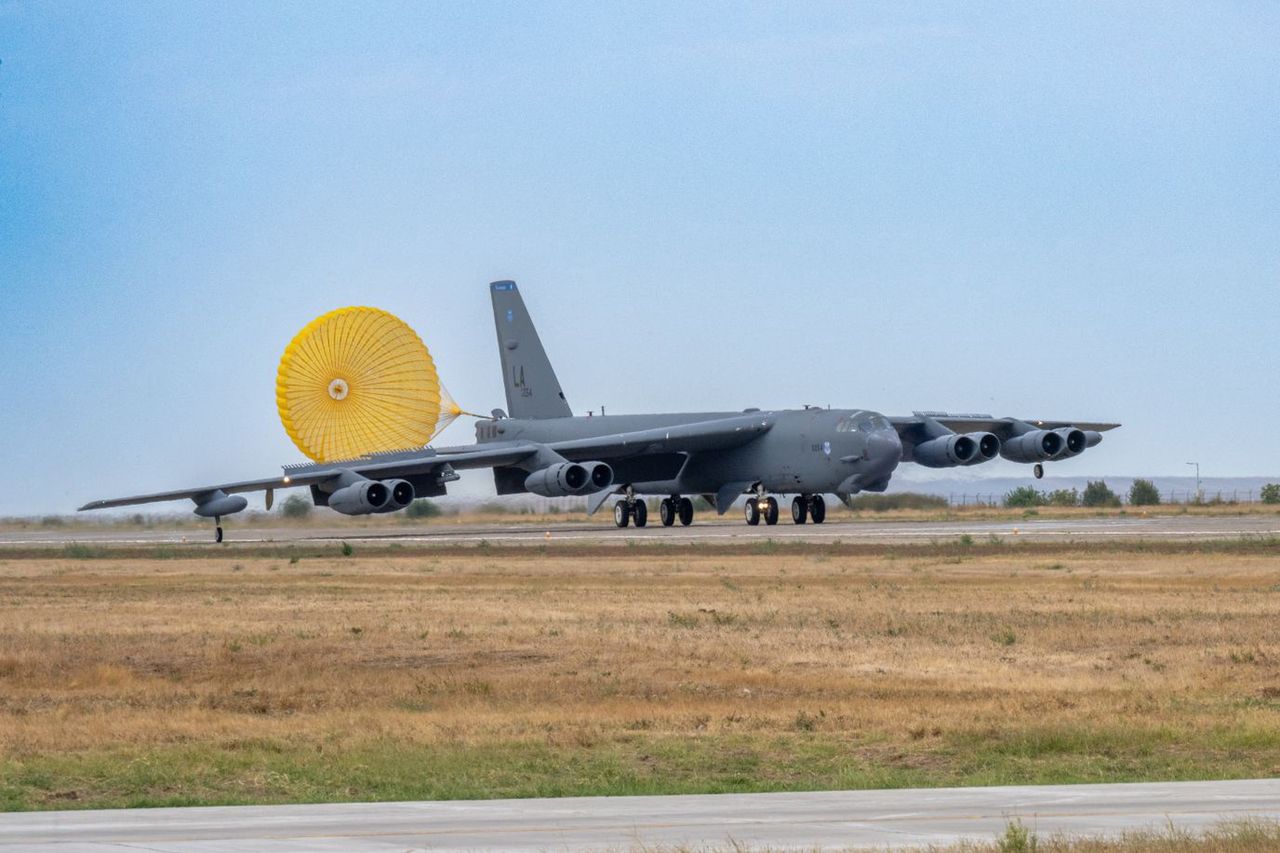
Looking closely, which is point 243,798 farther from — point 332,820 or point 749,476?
point 749,476

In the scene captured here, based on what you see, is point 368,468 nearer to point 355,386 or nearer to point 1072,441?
point 355,386

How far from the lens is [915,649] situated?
71.5ft

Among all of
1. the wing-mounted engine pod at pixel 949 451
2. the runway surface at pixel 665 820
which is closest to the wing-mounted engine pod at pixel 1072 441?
the wing-mounted engine pod at pixel 949 451

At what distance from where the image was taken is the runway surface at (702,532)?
46.5m

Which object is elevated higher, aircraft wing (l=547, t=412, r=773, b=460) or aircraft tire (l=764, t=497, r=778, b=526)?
aircraft wing (l=547, t=412, r=773, b=460)

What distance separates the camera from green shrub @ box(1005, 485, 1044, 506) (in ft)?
288

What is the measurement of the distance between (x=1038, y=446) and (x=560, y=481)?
1522 centimetres

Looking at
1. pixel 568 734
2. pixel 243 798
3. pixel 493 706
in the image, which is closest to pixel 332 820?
pixel 243 798

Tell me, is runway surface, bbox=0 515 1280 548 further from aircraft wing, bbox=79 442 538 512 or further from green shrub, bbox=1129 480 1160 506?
green shrub, bbox=1129 480 1160 506

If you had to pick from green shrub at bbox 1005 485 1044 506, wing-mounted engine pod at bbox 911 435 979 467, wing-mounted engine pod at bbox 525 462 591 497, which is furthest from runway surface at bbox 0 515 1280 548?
green shrub at bbox 1005 485 1044 506

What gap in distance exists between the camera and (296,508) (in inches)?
2422

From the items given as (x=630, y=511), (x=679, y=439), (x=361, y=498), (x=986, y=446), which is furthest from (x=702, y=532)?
(x=986, y=446)

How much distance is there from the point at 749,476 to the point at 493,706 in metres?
37.2

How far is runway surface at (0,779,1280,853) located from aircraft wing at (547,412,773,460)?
41.9 meters
